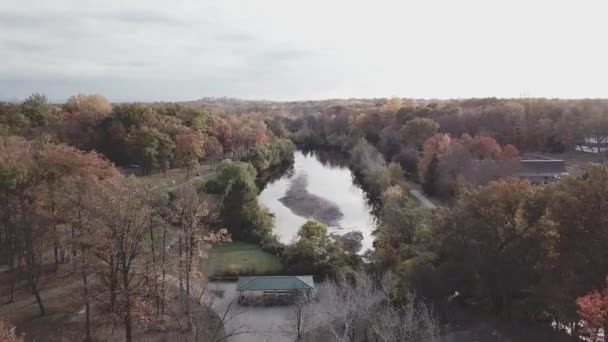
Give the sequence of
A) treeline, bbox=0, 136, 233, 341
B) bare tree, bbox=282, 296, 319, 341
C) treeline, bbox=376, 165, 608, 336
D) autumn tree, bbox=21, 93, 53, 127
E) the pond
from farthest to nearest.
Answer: autumn tree, bbox=21, 93, 53, 127
the pond
bare tree, bbox=282, 296, 319, 341
treeline, bbox=0, 136, 233, 341
treeline, bbox=376, 165, 608, 336

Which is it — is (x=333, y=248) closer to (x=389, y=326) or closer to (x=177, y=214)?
(x=177, y=214)

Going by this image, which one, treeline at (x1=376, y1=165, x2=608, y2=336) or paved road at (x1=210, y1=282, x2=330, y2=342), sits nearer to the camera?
treeline at (x1=376, y1=165, x2=608, y2=336)

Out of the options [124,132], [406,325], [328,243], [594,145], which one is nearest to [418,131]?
[594,145]

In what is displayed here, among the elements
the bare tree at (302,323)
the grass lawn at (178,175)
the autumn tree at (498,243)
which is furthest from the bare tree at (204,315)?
the grass lawn at (178,175)

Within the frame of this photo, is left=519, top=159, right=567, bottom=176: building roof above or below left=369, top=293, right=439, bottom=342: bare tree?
above

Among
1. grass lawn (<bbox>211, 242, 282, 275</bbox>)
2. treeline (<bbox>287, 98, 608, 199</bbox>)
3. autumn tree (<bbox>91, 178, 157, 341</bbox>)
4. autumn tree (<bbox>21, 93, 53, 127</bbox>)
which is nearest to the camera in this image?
autumn tree (<bbox>91, 178, 157, 341</bbox>)

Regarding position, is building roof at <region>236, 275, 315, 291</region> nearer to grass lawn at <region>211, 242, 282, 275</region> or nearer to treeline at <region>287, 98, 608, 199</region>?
grass lawn at <region>211, 242, 282, 275</region>

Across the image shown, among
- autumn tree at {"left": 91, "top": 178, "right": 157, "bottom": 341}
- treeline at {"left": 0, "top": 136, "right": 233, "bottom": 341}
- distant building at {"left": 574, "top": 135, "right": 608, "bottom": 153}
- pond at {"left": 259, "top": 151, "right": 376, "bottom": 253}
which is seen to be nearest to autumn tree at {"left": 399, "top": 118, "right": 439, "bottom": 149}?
pond at {"left": 259, "top": 151, "right": 376, "bottom": 253}

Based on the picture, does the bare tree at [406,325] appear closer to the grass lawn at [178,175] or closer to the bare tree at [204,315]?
the bare tree at [204,315]
